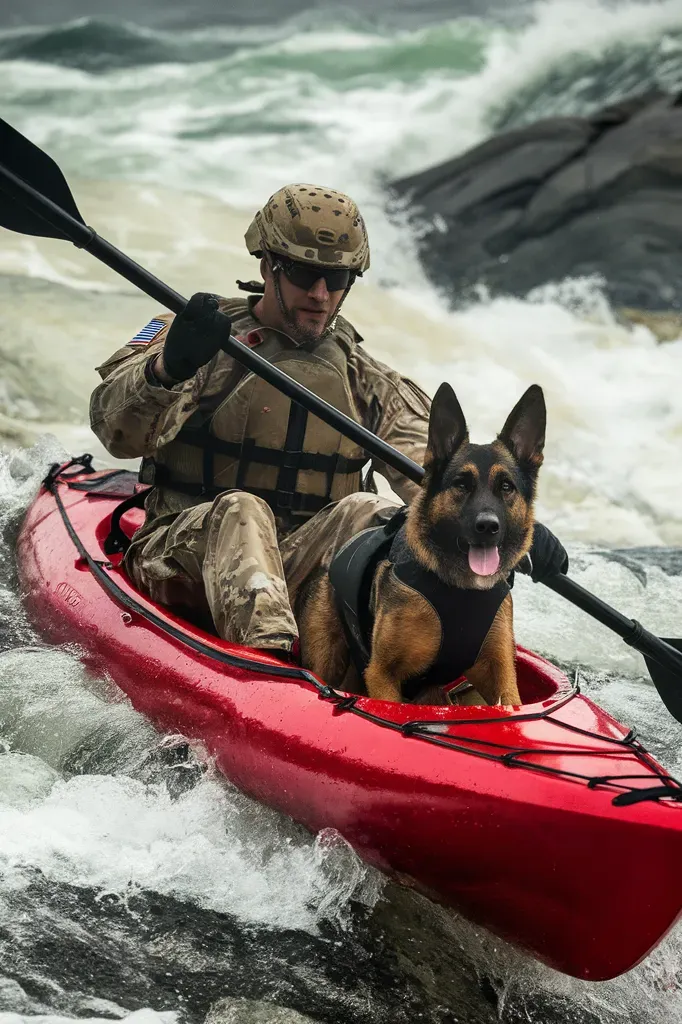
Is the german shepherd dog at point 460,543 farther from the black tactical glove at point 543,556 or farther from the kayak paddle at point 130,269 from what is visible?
the kayak paddle at point 130,269

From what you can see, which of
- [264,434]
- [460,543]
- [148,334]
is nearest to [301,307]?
[264,434]

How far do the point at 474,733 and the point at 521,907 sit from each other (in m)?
0.39

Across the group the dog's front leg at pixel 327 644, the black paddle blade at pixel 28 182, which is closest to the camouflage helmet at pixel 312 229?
the black paddle blade at pixel 28 182

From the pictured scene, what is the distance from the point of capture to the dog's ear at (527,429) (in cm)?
286

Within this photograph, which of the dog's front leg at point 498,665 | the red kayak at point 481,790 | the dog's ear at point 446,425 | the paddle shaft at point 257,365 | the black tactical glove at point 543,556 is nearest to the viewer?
the red kayak at point 481,790

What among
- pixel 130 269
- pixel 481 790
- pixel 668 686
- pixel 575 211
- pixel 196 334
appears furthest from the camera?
pixel 575 211

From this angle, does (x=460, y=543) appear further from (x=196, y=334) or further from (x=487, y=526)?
(x=196, y=334)

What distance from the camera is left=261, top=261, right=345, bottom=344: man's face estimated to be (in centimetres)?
352

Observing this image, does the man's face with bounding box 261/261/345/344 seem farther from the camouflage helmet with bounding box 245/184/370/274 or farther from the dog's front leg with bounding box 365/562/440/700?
the dog's front leg with bounding box 365/562/440/700

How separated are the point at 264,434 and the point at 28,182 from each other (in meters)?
1.01

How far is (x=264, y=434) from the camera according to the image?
3609 mm

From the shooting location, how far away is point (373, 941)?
9.43 ft

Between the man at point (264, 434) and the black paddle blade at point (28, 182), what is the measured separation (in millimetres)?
443

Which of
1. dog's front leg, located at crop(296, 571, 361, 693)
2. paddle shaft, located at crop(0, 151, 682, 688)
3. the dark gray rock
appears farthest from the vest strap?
the dark gray rock
